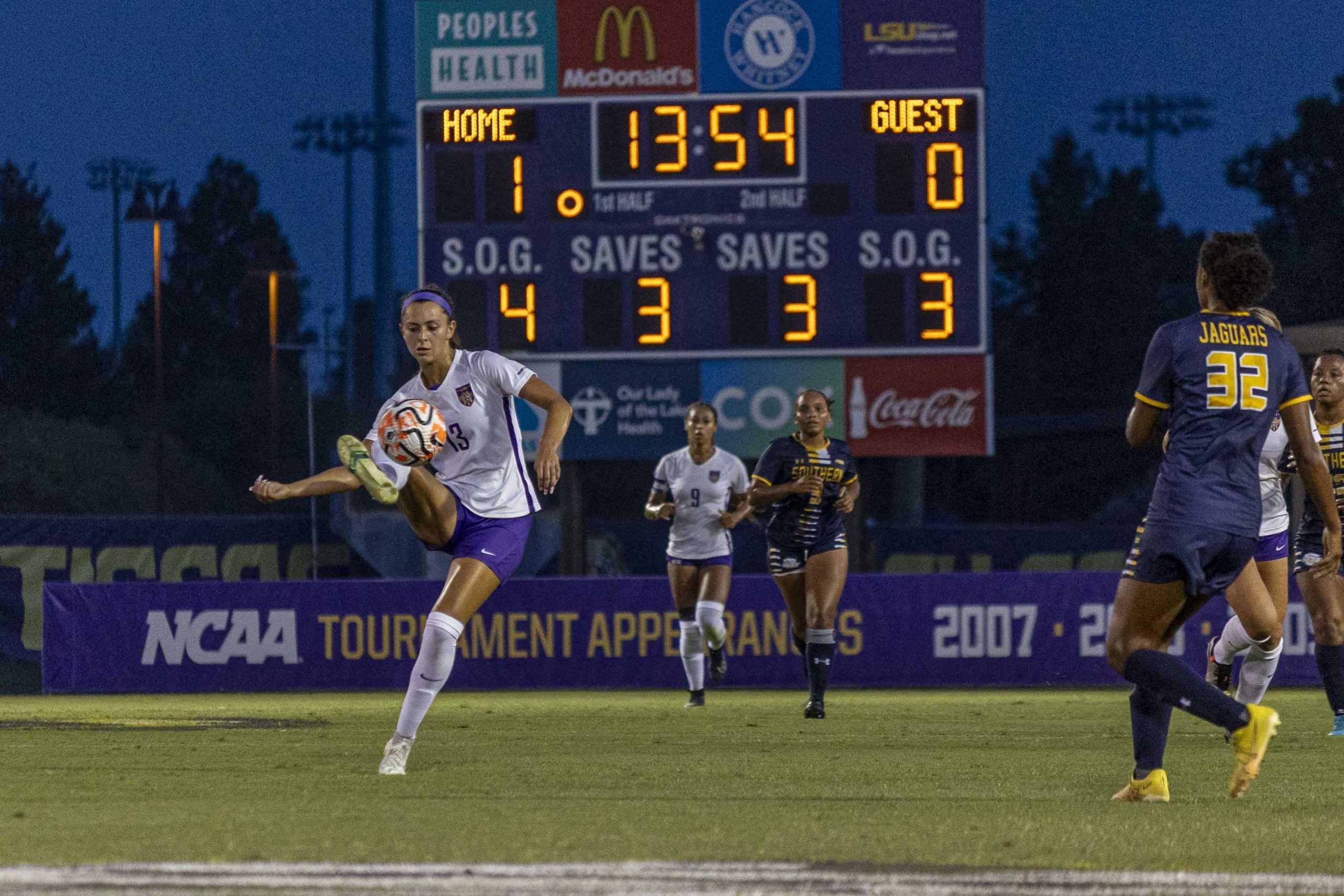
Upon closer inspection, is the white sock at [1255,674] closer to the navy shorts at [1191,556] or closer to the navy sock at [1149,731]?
the navy sock at [1149,731]

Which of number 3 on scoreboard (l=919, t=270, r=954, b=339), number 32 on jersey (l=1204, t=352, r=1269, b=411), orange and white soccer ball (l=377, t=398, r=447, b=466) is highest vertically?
number 3 on scoreboard (l=919, t=270, r=954, b=339)

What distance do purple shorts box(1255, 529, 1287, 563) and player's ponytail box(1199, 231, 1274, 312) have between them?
3.89 m

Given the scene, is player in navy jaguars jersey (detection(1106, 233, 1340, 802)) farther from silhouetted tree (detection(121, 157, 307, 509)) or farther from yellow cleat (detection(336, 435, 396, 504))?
silhouetted tree (detection(121, 157, 307, 509))

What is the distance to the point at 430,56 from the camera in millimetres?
21172

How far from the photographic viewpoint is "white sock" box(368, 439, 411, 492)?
8.29 metres

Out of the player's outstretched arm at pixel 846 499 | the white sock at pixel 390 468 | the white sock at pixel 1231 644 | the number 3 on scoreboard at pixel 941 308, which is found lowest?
the white sock at pixel 1231 644

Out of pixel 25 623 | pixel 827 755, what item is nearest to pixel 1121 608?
pixel 827 755

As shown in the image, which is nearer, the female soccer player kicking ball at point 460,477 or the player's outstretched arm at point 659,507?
the female soccer player kicking ball at point 460,477

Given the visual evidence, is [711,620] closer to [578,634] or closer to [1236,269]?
[578,634]

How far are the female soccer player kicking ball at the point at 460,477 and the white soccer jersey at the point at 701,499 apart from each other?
6087 mm

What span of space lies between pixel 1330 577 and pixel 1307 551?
408mm

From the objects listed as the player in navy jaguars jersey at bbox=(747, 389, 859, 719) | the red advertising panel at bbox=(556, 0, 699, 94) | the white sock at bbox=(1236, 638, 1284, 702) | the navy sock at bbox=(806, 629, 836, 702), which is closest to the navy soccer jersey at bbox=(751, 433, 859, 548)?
the player in navy jaguars jersey at bbox=(747, 389, 859, 719)

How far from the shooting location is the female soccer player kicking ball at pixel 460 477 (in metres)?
8.52

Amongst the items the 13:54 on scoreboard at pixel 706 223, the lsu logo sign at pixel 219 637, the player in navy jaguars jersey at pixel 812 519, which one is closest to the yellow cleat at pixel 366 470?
the player in navy jaguars jersey at pixel 812 519
